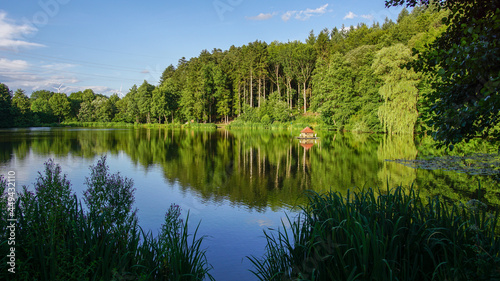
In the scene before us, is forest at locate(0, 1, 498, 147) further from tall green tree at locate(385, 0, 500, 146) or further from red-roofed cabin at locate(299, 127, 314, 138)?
tall green tree at locate(385, 0, 500, 146)

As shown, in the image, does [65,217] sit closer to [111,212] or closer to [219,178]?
[111,212]

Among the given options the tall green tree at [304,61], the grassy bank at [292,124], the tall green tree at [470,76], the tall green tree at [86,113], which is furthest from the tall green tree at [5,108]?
the tall green tree at [470,76]

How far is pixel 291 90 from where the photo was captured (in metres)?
60.4

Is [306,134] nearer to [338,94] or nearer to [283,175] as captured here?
[338,94]

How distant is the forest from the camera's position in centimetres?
3316

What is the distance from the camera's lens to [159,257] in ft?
12.9

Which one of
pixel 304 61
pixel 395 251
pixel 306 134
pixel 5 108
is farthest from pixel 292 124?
pixel 5 108

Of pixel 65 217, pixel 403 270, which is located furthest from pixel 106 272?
pixel 403 270

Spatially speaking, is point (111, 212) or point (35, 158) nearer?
point (111, 212)

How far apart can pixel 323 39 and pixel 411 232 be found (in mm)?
62780

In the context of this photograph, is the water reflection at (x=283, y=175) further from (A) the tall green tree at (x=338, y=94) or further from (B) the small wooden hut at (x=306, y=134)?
(A) the tall green tree at (x=338, y=94)

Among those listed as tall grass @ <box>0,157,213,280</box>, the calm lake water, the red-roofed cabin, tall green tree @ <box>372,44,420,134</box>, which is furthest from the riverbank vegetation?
tall grass @ <box>0,157,213,280</box>

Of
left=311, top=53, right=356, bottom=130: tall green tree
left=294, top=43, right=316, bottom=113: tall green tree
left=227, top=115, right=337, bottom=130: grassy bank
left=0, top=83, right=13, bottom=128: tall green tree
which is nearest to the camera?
left=311, top=53, right=356, bottom=130: tall green tree

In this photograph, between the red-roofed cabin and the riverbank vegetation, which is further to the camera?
the riverbank vegetation
